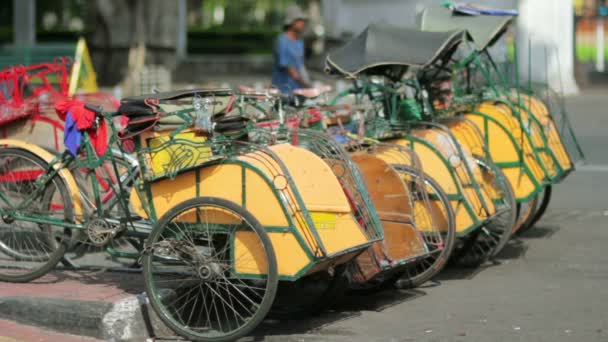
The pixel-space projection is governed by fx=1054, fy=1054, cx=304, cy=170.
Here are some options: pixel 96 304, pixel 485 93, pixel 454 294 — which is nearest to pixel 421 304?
pixel 454 294

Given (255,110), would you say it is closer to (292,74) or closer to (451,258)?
(451,258)

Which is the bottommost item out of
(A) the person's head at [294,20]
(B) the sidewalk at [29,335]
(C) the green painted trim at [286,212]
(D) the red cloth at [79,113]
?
(B) the sidewalk at [29,335]

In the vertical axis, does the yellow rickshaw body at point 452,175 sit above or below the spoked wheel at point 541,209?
above

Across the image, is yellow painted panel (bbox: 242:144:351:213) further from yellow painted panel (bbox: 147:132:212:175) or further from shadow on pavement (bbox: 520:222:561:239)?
shadow on pavement (bbox: 520:222:561:239)

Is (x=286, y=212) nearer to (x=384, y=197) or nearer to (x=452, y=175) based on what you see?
(x=384, y=197)

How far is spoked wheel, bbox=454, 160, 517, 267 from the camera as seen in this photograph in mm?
7699

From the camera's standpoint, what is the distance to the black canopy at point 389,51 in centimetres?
753

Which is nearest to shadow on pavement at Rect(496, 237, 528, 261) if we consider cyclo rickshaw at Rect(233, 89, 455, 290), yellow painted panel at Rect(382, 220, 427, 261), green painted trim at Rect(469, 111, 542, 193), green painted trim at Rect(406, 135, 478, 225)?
green painted trim at Rect(469, 111, 542, 193)

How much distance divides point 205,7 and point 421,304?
101 feet

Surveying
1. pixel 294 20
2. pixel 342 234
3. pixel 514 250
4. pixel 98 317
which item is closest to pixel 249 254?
pixel 342 234

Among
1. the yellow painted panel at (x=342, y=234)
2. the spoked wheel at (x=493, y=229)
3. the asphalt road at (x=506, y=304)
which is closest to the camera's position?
the yellow painted panel at (x=342, y=234)

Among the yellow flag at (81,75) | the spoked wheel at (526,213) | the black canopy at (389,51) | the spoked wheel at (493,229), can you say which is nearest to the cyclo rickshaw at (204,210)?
the black canopy at (389,51)

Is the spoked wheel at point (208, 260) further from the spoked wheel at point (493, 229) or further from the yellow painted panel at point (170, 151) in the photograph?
the spoked wheel at point (493, 229)

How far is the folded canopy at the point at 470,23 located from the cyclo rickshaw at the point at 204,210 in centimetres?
284
